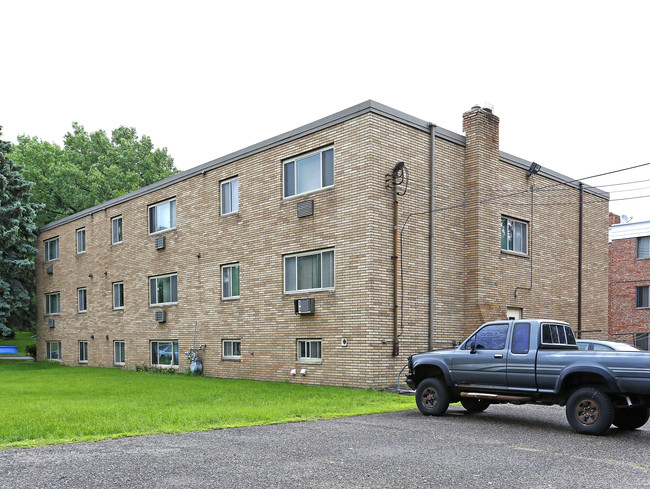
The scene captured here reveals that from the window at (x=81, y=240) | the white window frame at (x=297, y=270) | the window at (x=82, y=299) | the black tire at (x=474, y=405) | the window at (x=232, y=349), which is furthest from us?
the window at (x=81, y=240)

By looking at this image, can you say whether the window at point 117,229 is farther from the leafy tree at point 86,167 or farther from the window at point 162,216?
the leafy tree at point 86,167

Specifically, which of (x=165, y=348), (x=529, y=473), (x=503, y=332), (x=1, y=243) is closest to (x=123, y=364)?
(x=165, y=348)

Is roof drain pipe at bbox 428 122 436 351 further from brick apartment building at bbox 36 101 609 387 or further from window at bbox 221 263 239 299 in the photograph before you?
window at bbox 221 263 239 299

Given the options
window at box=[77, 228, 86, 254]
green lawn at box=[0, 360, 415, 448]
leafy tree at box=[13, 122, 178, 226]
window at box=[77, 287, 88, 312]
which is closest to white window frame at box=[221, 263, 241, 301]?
green lawn at box=[0, 360, 415, 448]

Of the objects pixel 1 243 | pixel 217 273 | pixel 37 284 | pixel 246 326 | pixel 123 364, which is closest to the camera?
pixel 246 326

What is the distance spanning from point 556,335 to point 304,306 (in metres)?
8.23

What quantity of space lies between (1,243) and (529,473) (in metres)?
31.0

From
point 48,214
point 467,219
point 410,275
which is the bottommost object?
point 410,275

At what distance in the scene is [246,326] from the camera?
20266 mm

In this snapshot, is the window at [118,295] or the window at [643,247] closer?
the window at [118,295]

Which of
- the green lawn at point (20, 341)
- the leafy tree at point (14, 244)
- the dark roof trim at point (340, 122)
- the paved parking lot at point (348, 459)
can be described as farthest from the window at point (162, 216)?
the green lawn at point (20, 341)

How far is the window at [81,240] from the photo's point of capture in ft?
99.6

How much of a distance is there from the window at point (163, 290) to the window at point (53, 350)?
33.6 feet

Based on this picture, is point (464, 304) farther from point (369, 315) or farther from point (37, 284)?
point (37, 284)
